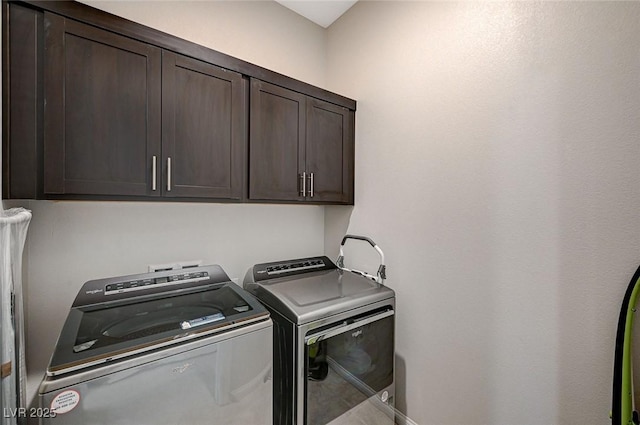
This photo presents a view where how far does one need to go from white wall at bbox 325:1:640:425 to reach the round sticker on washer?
5.25ft

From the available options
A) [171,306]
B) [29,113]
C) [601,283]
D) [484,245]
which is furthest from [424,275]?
[29,113]

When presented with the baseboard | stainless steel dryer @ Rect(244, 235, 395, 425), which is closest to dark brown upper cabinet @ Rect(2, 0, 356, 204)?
stainless steel dryer @ Rect(244, 235, 395, 425)

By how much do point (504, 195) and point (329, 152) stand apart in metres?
1.09

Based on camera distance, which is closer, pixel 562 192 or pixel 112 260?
pixel 562 192

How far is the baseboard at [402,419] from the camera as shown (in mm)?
→ 1738

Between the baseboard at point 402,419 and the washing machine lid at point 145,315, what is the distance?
1281mm

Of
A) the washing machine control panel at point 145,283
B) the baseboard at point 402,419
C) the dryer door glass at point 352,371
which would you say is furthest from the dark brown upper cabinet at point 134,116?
the baseboard at point 402,419

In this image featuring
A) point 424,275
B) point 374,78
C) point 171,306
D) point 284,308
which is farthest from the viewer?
point 374,78

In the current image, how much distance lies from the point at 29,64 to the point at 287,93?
44.1 inches

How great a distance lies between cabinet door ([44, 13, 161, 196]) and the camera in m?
1.04

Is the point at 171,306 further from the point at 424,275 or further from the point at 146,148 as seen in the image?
the point at 424,275

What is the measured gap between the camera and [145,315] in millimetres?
1192

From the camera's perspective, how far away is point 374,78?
1946mm

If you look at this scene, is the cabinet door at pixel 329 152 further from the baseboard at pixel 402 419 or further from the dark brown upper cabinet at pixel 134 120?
the baseboard at pixel 402 419
